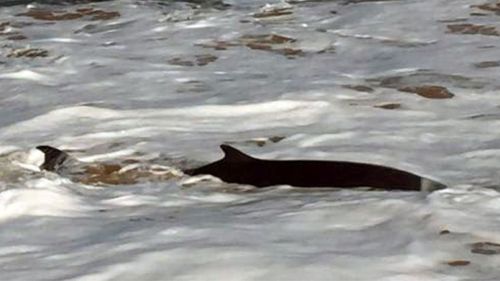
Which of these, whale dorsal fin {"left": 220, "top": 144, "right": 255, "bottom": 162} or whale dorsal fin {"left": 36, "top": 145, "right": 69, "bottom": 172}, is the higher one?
whale dorsal fin {"left": 220, "top": 144, "right": 255, "bottom": 162}

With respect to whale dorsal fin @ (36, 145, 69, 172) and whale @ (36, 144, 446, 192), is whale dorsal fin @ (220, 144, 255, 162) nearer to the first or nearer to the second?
whale @ (36, 144, 446, 192)

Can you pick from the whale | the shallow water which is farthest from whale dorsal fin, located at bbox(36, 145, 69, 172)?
the whale

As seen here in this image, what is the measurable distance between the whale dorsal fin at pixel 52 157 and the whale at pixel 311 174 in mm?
492

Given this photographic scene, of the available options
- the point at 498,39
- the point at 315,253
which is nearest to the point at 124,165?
the point at 315,253

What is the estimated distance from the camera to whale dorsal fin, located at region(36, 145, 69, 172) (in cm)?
422

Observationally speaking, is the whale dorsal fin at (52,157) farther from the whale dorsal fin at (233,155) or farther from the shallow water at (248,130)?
the whale dorsal fin at (233,155)

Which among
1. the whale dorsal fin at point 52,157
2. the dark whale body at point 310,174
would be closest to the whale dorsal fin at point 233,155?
the dark whale body at point 310,174

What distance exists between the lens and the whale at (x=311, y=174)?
3.77 m

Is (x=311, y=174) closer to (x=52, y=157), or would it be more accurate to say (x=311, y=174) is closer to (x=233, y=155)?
(x=233, y=155)

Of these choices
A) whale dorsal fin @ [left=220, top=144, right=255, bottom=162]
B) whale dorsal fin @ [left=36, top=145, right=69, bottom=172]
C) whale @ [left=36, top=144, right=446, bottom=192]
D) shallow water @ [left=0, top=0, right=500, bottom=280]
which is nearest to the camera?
shallow water @ [left=0, top=0, right=500, bottom=280]

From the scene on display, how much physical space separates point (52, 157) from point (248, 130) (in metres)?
0.79

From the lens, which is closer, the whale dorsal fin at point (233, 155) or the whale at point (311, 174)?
the whale at point (311, 174)

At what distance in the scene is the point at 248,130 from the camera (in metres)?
4.78

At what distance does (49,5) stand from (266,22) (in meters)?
1.61
